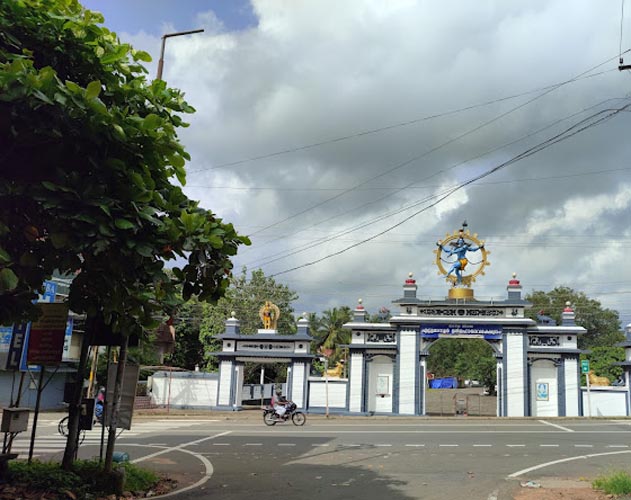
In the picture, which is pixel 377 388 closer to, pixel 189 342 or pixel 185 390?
pixel 185 390

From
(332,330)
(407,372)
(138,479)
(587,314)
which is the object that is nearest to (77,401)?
(138,479)

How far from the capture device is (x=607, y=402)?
27688 mm

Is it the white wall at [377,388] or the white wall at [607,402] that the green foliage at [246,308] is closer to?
the white wall at [377,388]

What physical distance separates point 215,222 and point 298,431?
14.5 metres

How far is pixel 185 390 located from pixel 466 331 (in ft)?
46.8

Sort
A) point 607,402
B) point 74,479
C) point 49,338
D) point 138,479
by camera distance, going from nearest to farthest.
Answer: point 74,479, point 138,479, point 49,338, point 607,402

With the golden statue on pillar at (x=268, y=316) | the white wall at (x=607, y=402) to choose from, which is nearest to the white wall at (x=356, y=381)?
the golden statue on pillar at (x=268, y=316)

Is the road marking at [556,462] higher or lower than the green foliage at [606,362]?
lower

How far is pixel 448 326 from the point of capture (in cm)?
2839

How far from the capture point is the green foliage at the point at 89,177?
193 inches

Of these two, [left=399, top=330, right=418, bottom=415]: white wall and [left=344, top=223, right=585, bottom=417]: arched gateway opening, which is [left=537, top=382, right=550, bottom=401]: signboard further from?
[left=399, top=330, right=418, bottom=415]: white wall

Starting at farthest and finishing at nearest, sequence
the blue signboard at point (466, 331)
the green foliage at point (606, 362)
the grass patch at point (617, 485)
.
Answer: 1. the green foliage at point (606, 362)
2. the blue signboard at point (466, 331)
3. the grass patch at point (617, 485)

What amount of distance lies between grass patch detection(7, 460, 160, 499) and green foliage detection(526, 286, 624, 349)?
53.7 metres

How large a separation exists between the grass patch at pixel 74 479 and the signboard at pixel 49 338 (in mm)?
1607
